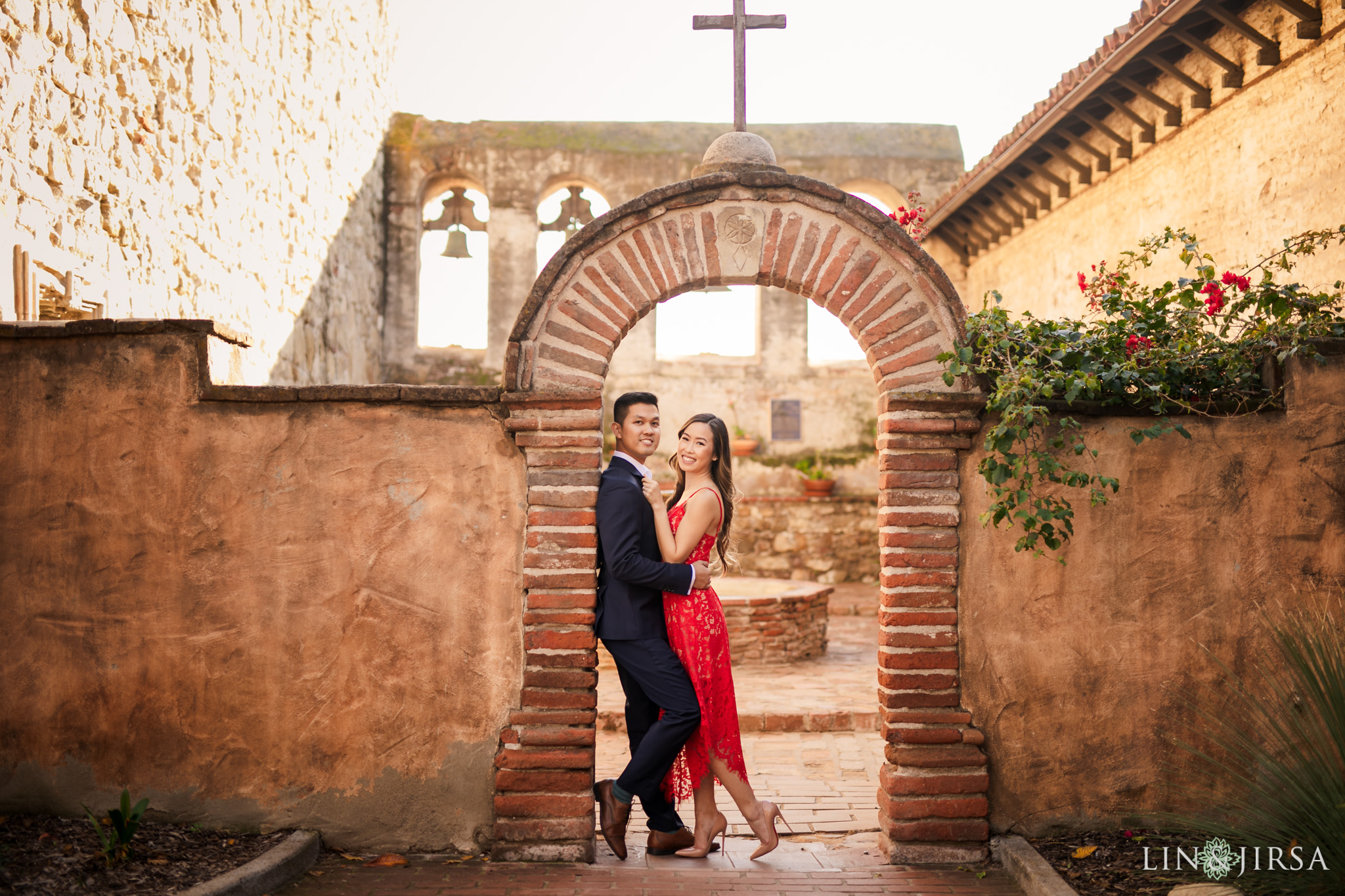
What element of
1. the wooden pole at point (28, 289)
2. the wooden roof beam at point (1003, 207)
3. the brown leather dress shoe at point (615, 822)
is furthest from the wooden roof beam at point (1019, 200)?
the wooden pole at point (28, 289)

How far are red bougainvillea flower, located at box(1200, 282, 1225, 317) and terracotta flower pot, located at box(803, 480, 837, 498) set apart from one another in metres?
9.30

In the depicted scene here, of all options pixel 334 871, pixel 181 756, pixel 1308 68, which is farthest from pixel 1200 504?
pixel 181 756

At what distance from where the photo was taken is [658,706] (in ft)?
13.8

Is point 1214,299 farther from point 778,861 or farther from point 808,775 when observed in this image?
point 808,775

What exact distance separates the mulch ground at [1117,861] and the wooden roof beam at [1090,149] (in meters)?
6.46

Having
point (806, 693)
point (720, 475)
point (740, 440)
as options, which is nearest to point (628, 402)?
point (720, 475)

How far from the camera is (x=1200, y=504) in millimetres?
4223

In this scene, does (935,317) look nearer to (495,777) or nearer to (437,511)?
(437,511)

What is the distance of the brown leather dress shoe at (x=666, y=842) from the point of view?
429 centimetres

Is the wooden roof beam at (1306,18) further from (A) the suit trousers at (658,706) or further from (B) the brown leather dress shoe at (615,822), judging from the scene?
(B) the brown leather dress shoe at (615,822)

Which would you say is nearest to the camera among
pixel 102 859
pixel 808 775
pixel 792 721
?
pixel 102 859

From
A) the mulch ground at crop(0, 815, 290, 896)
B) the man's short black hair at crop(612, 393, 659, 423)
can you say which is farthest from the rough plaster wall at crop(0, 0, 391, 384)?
the man's short black hair at crop(612, 393, 659, 423)

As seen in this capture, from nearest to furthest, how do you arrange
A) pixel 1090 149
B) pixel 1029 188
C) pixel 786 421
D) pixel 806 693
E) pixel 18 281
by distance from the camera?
pixel 18 281 → pixel 806 693 → pixel 1090 149 → pixel 1029 188 → pixel 786 421

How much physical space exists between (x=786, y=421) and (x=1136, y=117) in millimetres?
6684
